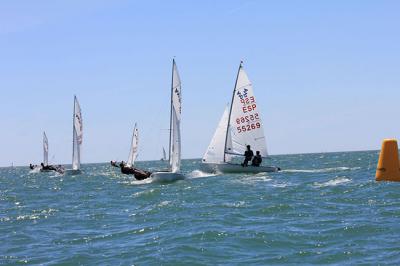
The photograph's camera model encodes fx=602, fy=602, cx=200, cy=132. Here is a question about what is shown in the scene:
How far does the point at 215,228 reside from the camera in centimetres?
1578

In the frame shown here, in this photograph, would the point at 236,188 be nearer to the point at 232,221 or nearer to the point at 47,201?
the point at 47,201

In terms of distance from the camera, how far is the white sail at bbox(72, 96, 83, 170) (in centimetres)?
6031

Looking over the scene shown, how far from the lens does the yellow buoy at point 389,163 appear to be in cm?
1445

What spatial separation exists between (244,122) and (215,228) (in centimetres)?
2537

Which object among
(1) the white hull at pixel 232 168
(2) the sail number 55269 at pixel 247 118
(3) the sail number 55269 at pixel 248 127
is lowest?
(1) the white hull at pixel 232 168

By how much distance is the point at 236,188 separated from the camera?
2827 cm

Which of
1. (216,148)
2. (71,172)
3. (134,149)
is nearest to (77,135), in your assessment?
(71,172)

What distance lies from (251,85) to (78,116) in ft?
82.7

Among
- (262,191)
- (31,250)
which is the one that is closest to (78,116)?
(262,191)

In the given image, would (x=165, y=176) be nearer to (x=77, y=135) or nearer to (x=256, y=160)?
(x=256, y=160)

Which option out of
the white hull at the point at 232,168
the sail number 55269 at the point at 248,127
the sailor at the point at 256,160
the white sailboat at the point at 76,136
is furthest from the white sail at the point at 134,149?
the sailor at the point at 256,160

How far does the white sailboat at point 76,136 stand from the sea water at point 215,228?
111 feet

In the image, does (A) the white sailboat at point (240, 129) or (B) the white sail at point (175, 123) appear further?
(A) the white sailboat at point (240, 129)

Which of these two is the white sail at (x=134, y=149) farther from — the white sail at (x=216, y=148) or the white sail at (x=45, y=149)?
the white sail at (x=45, y=149)
